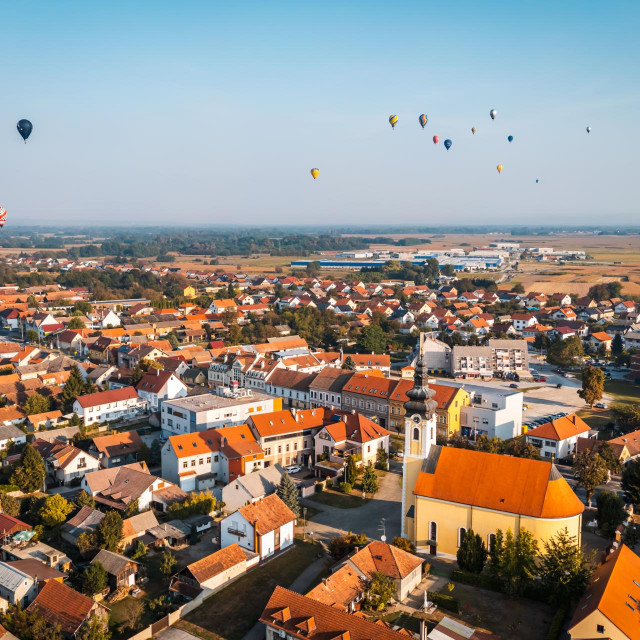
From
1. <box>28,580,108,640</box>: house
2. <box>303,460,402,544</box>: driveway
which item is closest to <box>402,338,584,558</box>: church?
<box>303,460,402,544</box>: driveway

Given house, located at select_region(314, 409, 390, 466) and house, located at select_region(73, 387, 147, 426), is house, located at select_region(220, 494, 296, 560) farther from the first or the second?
house, located at select_region(73, 387, 147, 426)

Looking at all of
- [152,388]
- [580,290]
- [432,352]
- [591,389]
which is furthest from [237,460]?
[580,290]

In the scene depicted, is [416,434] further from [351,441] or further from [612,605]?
[351,441]

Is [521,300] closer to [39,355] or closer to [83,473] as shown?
[39,355]

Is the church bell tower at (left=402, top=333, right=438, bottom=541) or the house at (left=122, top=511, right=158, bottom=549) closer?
the church bell tower at (left=402, top=333, right=438, bottom=541)

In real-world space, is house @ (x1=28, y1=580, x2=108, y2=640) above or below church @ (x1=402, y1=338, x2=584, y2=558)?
below

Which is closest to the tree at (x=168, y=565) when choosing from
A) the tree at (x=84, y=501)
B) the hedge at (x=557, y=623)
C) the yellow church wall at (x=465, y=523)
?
the tree at (x=84, y=501)

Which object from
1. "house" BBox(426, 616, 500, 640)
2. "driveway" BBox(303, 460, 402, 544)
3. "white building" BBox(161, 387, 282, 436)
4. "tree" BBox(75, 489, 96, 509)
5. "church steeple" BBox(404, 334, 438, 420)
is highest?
"church steeple" BBox(404, 334, 438, 420)
